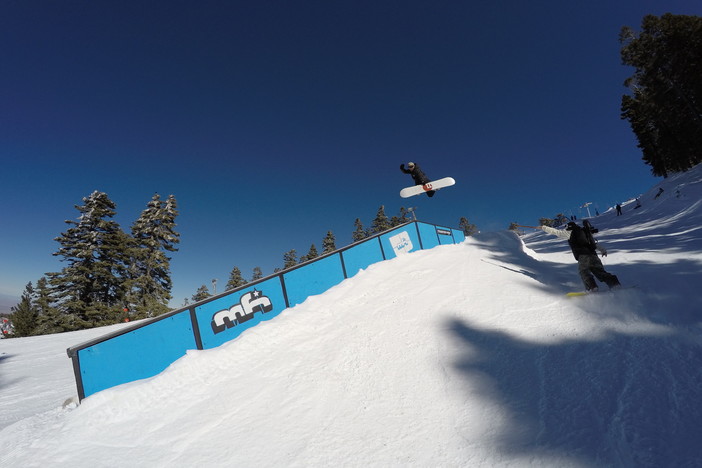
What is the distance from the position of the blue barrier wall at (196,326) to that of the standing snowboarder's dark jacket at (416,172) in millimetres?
4410

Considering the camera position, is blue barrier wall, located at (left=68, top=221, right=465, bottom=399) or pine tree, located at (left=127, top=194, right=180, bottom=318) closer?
blue barrier wall, located at (left=68, top=221, right=465, bottom=399)

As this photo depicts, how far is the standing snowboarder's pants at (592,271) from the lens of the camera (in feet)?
18.7

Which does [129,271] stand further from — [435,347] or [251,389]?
[435,347]

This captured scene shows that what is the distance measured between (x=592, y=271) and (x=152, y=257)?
3588 centimetres

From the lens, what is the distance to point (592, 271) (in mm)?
5996

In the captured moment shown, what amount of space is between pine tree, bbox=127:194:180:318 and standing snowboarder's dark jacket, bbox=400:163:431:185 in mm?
27680

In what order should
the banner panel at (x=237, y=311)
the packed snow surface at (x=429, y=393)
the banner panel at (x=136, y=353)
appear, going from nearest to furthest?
1. the packed snow surface at (x=429, y=393)
2. the banner panel at (x=136, y=353)
3. the banner panel at (x=237, y=311)

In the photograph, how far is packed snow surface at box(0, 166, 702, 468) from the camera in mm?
2725

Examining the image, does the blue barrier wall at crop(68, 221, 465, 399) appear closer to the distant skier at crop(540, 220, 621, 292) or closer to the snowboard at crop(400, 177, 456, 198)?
the snowboard at crop(400, 177, 456, 198)

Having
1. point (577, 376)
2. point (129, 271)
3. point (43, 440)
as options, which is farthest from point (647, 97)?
point (129, 271)

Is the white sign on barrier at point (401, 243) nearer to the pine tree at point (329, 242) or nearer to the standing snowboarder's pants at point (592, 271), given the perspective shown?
the standing snowboarder's pants at point (592, 271)

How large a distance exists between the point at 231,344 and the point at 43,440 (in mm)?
2855

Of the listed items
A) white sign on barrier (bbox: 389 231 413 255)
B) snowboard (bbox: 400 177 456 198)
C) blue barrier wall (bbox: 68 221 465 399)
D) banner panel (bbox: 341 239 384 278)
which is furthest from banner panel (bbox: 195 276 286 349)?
snowboard (bbox: 400 177 456 198)

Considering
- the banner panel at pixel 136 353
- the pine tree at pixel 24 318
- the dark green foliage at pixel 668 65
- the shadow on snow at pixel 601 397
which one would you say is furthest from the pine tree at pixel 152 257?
the dark green foliage at pixel 668 65
